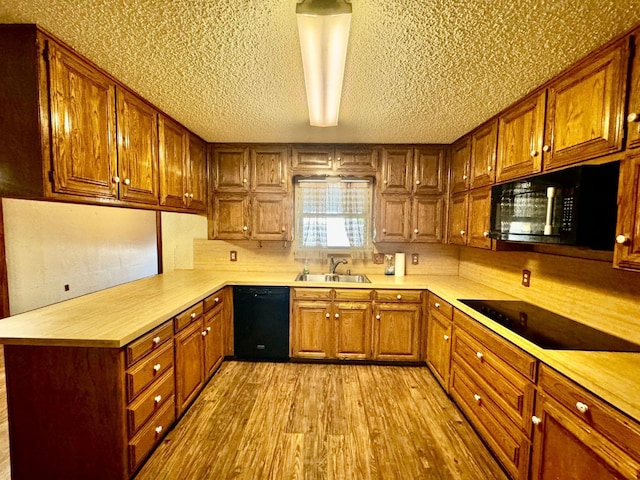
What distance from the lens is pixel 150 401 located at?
163cm

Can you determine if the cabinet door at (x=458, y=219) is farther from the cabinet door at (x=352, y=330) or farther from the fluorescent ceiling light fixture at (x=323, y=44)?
the fluorescent ceiling light fixture at (x=323, y=44)

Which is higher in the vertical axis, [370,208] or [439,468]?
[370,208]

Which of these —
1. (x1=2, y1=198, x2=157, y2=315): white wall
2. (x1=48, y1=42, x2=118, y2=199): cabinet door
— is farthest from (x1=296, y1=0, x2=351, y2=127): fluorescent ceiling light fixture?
(x1=2, y1=198, x2=157, y2=315): white wall

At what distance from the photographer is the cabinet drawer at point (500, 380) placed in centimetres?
139

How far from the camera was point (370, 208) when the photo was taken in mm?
3152

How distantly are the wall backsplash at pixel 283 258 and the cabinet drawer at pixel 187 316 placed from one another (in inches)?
43.2

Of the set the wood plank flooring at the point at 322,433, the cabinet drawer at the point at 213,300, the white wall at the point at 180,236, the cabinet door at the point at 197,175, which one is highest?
the cabinet door at the point at 197,175

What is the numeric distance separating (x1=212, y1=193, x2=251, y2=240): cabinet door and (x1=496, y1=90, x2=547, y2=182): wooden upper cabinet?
7.95 ft

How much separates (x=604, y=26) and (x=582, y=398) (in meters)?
1.58

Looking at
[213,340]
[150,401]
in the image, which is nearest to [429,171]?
[213,340]

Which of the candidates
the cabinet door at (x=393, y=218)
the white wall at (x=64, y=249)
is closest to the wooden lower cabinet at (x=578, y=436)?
the cabinet door at (x=393, y=218)

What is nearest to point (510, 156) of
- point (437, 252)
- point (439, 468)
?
point (437, 252)

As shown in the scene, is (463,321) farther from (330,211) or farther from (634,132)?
(330,211)

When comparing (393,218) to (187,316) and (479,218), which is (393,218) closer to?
(479,218)
